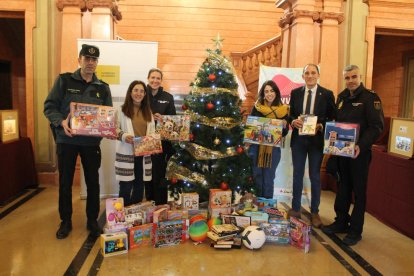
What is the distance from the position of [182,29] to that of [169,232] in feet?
19.3

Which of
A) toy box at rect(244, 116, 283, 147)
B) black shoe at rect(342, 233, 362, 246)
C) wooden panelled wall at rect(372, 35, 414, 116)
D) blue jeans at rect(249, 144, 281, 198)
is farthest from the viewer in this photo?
wooden panelled wall at rect(372, 35, 414, 116)

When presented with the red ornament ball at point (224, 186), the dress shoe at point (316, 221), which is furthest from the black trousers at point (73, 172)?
the dress shoe at point (316, 221)

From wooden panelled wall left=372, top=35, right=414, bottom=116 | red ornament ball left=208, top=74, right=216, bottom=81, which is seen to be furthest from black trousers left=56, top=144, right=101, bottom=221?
wooden panelled wall left=372, top=35, right=414, bottom=116

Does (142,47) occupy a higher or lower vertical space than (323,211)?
higher

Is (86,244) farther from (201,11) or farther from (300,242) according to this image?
(201,11)

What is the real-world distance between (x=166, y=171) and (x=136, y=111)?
764 millimetres

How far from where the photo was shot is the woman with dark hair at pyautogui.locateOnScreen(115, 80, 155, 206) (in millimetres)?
3275

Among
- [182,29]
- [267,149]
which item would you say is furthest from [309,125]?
[182,29]

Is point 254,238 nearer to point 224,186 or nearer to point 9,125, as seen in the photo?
point 224,186

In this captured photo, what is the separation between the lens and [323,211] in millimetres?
4215

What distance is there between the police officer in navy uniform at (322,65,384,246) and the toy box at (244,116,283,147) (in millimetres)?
586

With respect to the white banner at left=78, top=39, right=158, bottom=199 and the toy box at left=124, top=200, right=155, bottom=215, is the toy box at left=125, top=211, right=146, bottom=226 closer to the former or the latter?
the toy box at left=124, top=200, right=155, bottom=215

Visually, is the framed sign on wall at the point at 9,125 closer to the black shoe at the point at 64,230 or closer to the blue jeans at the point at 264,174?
the black shoe at the point at 64,230

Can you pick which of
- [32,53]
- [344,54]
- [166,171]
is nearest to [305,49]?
[344,54]
